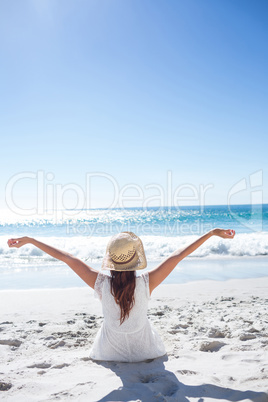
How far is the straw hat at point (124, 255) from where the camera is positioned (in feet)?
8.55

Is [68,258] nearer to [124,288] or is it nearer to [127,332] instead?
[124,288]

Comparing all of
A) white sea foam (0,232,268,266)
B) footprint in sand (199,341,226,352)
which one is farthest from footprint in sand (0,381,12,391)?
white sea foam (0,232,268,266)

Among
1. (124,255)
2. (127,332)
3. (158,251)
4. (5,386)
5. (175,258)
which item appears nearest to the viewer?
(5,386)

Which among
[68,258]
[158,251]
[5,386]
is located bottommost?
[158,251]

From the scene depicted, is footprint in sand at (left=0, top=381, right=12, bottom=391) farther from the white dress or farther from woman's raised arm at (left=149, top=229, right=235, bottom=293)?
woman's raised arm at (left=149, top=229, right=235, bottom=293)

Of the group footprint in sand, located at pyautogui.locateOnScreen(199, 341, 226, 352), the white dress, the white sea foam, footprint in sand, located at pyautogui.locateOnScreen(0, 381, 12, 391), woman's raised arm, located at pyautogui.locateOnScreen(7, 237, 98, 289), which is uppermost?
woman's raised arm, located at pyautogui.locateOnScreen(7, 237, 98, 289)

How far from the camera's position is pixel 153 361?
2.94 meters

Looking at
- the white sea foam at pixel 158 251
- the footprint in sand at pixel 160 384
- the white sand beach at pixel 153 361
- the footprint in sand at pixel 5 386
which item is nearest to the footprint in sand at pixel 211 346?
the white sand beach at pixel 153 361

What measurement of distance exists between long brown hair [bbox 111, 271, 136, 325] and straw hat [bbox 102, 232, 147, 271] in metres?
0.10

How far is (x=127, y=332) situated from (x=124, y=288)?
1.72ft

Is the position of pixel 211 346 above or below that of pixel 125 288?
below

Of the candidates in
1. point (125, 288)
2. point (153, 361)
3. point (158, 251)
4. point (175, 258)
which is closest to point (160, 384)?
point (153, 361)

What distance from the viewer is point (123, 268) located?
2605 millimetres

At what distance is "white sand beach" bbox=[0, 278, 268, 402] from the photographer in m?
2.30
